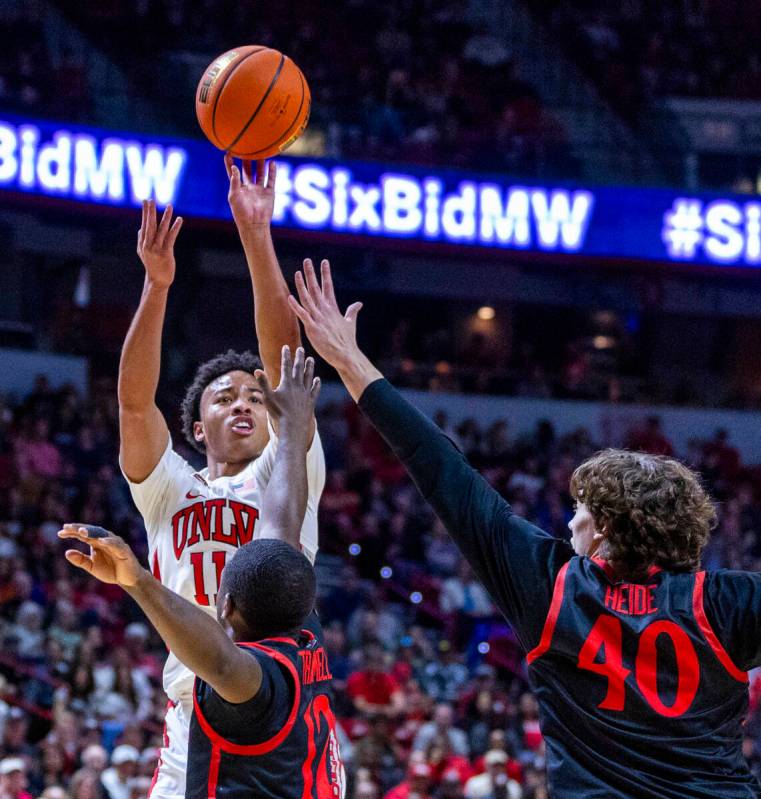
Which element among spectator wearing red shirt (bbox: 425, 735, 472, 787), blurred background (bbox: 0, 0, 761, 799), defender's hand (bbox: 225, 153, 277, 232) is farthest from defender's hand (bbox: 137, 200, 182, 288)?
spectator wearing red shirt (bbox: 425, 735, 472, 787)

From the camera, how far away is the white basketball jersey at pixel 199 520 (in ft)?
13.7

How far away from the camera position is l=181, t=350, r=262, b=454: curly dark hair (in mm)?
4746

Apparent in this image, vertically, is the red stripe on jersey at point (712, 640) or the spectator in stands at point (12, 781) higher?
the red stripe on jersey at point (712, 640)

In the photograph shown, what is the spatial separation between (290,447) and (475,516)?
840 millimetres

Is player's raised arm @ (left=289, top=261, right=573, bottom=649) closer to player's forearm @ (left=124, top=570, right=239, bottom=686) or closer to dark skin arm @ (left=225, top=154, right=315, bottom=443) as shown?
player's forearm @ (left=124, top=570, right=239, bottom=686)

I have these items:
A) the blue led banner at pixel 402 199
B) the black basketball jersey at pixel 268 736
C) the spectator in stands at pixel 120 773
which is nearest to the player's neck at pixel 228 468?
the black basketball jersey at pixel 268 736

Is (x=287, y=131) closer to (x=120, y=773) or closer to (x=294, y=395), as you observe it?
(x=294, y=395)

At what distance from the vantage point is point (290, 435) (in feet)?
11.7

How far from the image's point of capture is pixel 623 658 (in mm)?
2754

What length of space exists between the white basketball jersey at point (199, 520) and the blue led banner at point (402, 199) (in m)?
11.3

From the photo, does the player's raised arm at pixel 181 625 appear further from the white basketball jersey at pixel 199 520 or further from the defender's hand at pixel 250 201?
the defender's hand at pixel 250 201

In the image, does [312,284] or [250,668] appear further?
[312,284]

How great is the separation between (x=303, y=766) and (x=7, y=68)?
14.2 meters

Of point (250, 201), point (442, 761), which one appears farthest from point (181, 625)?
point (442, 761)
